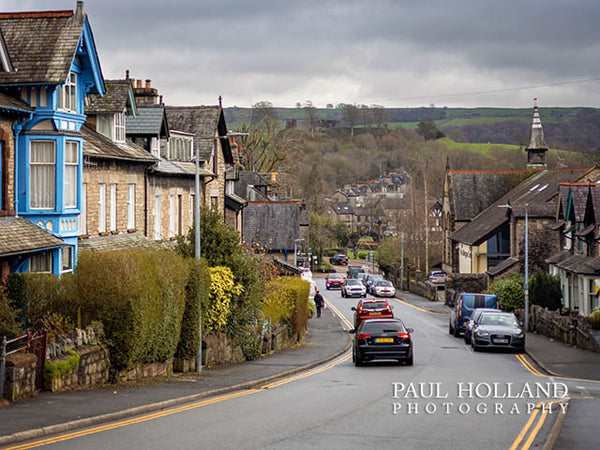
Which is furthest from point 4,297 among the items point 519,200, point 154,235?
point 519,200

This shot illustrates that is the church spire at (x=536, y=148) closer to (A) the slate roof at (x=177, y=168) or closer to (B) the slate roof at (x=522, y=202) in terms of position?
(B) the slate roof at (x=522, y=202)

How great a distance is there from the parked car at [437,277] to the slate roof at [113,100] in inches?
2129

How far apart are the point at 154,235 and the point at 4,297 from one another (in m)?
17.0

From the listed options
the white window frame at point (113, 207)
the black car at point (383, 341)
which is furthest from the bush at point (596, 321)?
the white window frame at point (113, 207)

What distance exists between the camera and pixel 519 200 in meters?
71.1

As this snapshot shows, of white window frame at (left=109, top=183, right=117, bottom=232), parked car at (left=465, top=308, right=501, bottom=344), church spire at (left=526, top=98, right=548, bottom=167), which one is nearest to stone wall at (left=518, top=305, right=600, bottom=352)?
parked car at (left=465, top=308, right=501, bottom=344)

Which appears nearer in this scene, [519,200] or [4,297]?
[4,297]

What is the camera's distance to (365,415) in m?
15.7

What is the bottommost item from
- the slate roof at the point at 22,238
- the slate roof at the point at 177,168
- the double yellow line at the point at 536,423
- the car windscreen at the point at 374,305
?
the car windscreen at the point at 374,305

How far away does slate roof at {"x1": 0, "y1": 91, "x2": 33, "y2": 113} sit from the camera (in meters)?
20.3

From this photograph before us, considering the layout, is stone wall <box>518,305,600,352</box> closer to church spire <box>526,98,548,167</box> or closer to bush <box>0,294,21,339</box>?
bush <box>0,294,21,339</box>

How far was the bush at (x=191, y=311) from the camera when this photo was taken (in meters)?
23.7

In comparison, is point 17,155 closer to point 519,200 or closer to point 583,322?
point 583,322

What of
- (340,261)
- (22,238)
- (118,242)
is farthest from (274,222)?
(340,261)
